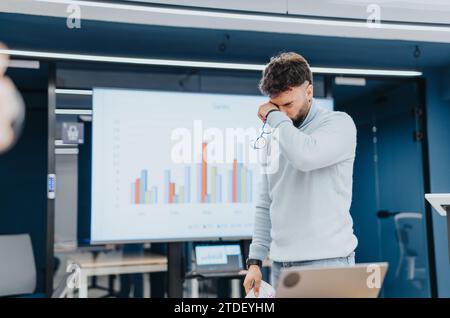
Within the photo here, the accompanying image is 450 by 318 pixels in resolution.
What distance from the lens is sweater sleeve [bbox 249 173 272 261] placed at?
1659 mm

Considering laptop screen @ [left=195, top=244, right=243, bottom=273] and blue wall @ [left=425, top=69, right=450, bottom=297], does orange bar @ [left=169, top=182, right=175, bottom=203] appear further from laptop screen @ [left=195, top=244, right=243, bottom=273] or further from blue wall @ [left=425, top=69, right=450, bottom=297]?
blue wall @ [left=425, top=69, right=450, bottom=297]

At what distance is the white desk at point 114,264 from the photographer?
3487 millimetres

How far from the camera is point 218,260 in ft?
10.7

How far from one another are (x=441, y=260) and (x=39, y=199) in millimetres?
4241

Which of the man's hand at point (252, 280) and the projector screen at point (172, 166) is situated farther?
the projector screen at point (172, 166)

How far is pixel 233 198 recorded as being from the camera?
336 centimetres

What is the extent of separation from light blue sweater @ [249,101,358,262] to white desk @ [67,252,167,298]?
225 cm

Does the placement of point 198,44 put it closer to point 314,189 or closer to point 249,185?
point 249,185

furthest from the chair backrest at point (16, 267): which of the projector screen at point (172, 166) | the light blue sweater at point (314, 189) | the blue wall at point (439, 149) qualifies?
the blue wall at point (439, 149)

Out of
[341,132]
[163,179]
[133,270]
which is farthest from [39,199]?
[341,132]

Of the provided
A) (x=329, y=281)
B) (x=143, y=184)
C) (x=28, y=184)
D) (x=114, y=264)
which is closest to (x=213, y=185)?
(x=143, y=184)

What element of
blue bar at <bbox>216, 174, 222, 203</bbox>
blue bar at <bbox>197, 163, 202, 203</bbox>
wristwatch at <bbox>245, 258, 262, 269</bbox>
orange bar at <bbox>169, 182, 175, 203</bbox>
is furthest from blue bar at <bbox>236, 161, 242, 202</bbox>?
wristwatch at <bbox>245, 258, 262, 269</bbox>

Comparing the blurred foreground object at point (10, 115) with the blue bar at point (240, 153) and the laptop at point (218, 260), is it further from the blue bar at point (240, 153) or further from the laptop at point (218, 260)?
the laptop at point (218, 260)
